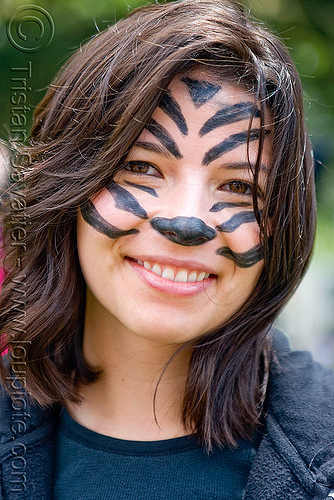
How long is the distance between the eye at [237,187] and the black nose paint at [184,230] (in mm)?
153

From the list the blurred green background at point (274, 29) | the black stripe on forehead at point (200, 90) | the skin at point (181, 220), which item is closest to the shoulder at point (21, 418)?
the skin at point (181, 220)

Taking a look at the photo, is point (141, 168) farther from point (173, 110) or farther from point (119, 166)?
point (173, 110)

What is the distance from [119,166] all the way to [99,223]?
0.17m

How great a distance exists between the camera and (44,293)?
1.90 m

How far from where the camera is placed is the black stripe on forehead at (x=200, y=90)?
5.41 feet

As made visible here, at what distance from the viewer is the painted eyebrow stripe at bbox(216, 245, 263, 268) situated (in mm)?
1680

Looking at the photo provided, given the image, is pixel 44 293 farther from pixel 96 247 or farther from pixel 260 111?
pixel 260 111

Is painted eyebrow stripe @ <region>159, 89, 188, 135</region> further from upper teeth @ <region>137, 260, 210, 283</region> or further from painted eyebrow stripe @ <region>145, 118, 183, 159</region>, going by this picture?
upper teeth @ <region>137, 260, 210, 283</region>

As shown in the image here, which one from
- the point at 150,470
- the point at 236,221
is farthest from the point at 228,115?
the point at 150,470

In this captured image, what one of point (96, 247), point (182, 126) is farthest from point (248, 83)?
point (96, 247)

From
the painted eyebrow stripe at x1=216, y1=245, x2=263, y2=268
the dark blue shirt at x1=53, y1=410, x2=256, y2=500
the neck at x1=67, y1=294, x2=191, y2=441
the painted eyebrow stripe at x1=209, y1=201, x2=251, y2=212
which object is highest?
the painted eyebrow stripe at x1=209, y1=201, x2=251, y2=212

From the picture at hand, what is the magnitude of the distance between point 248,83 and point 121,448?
115 cm

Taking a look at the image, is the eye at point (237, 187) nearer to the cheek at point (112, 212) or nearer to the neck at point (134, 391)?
the cheek at point (112, 212)

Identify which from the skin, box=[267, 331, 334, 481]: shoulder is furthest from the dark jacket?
the skin
